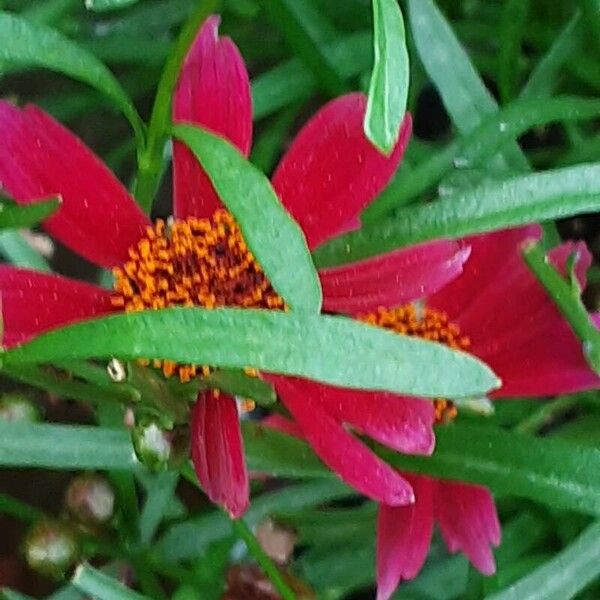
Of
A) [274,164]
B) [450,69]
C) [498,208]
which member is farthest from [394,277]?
[274,164]

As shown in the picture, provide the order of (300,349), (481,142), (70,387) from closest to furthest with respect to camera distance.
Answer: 1. (300,349)
2. (70,387)
3. (481,142)

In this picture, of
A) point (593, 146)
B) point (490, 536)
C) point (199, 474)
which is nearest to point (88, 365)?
point (199, 474)

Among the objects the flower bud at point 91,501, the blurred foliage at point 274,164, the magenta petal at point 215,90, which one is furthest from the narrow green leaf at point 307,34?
the flower bud at point 91,501

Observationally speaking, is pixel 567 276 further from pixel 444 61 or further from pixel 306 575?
pixel 306 575

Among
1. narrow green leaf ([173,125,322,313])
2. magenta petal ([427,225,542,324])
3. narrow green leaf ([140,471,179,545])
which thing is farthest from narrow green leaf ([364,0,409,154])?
narrow green leaf ([140,471,179,545])

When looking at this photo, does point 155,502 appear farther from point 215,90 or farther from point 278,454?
point 215,90
